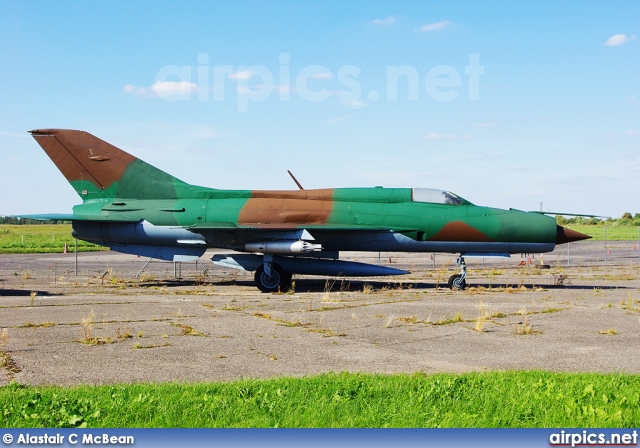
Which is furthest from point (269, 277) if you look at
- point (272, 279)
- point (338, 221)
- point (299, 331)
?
point (299, 331)

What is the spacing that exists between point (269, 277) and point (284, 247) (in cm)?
105

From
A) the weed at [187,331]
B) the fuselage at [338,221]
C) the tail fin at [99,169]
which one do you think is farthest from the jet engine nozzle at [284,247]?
the weed at [187,331]

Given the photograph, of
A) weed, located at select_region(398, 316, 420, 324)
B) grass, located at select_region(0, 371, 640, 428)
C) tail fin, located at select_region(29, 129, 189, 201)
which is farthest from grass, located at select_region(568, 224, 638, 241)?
grass, located at select_region(0, 371, 640, 428)

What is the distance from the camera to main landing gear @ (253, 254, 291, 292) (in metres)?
19.4

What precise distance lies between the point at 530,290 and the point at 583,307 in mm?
4633

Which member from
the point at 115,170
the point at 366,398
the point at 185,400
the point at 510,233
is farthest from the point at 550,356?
the point at 115,170

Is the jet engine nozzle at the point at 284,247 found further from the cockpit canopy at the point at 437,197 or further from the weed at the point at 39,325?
the weed at the point at 39,325

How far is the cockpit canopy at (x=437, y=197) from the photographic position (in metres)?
20.1

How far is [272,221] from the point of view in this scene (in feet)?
66.1

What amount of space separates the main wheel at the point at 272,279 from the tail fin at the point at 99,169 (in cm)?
404

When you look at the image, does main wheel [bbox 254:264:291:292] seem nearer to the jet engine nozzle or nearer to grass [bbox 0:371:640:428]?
the jet engine nozzle

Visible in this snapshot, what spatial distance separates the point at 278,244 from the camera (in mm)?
19266

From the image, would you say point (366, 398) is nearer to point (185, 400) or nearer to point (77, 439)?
point (185, 400)

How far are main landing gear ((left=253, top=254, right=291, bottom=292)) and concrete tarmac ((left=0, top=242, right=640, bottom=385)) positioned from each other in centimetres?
34
